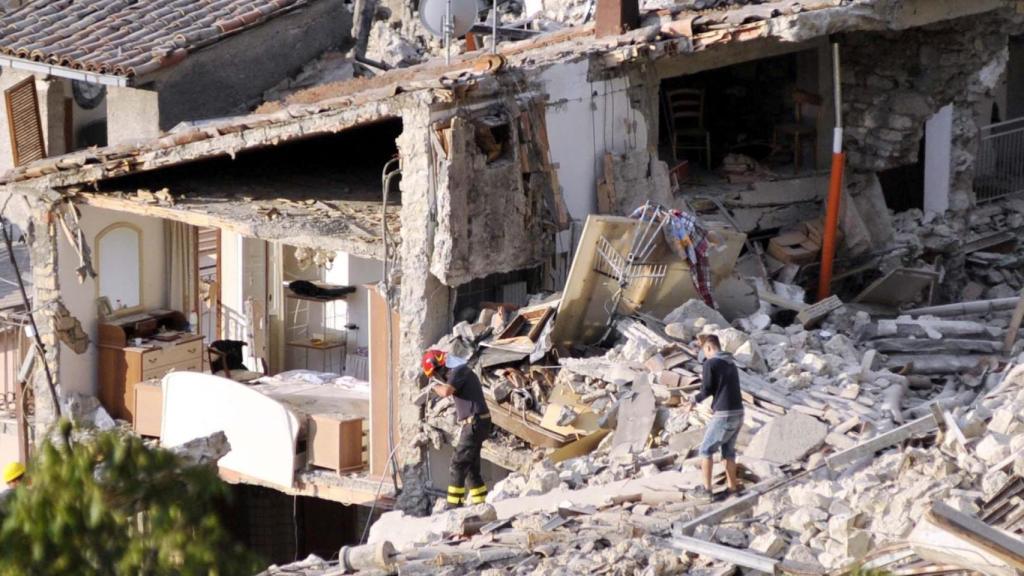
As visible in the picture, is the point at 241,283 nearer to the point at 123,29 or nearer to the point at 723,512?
the point at 123,29

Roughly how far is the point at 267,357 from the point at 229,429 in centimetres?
432

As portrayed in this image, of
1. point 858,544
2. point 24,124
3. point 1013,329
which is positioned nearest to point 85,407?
point 24,124

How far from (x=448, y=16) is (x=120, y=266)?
5.00 meters

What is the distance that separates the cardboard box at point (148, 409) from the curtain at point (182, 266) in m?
1.98

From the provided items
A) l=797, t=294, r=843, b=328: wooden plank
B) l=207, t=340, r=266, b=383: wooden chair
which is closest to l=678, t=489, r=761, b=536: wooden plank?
l=797, t=294, r=843, b=328: wooden plank

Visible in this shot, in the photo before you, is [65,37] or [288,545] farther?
[65,37]

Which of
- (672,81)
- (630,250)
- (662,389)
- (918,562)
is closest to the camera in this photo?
(918,562)

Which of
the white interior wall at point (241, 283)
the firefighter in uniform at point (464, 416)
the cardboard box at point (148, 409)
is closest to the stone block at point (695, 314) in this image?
the firefighter in uniform at point (464, 416)

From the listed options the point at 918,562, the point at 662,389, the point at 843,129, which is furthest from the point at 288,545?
the point at 918,562

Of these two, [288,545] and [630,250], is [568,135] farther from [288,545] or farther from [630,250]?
[288,545]

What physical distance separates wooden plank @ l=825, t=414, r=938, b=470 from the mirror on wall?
29.6ft

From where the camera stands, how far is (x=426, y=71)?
18062 millimetres

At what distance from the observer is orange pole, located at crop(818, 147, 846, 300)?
18594 mm

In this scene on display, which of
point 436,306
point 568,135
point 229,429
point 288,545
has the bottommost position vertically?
point 288,545
